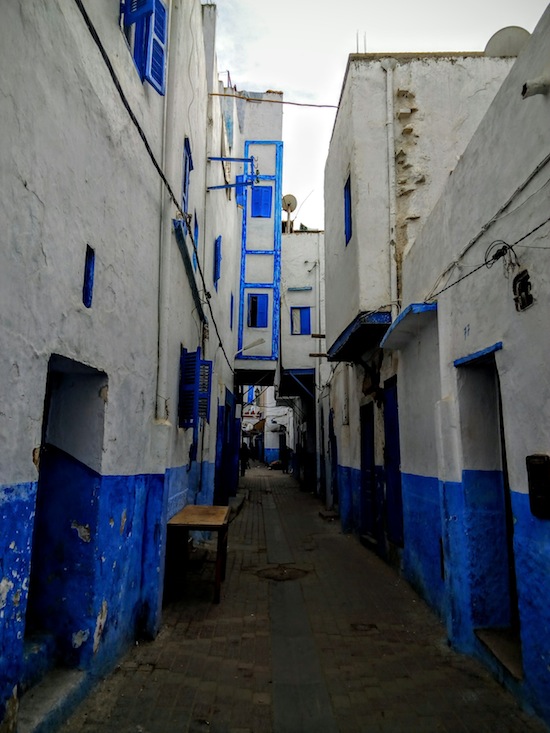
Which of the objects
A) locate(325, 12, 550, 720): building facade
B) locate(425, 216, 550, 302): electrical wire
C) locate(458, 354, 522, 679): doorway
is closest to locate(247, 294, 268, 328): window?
locate(325, 12, 550, 720): building facade

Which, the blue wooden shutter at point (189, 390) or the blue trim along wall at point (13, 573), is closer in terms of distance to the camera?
the blue trim along wall at point (13, 573)

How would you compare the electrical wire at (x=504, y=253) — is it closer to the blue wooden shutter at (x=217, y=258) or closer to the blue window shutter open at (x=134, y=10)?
the blue window shutter open at (x=134, y=10)

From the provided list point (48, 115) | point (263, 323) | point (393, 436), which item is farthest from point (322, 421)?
point (48, 115)

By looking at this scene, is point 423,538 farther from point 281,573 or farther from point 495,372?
point 495,372

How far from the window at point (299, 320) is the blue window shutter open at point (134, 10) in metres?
15.8

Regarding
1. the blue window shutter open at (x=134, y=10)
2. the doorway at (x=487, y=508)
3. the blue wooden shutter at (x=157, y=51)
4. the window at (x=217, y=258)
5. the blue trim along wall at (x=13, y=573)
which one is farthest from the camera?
the window at (x=217, y=258)

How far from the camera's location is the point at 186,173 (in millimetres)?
6840

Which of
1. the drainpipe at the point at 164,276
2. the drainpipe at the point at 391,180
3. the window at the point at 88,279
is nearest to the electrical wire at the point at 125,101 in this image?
the drainpipe at the point at 164,276

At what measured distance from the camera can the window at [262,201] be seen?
1775 cm

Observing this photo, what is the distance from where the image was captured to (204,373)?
7480mm

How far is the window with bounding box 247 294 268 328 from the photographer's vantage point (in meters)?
17.3

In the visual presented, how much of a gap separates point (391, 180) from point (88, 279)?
19.6 ft

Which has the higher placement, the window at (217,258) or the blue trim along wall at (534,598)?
the window at (217,258)

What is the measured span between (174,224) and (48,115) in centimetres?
280
